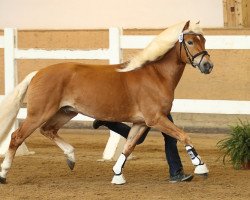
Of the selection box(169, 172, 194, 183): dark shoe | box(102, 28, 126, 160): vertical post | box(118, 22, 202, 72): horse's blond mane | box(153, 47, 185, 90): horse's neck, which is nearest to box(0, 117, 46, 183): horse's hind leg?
box(118, 22, 202, 72): horse's blond mane

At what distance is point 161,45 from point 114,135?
2.26 meters

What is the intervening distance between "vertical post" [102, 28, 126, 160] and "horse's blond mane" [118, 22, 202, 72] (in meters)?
1.89

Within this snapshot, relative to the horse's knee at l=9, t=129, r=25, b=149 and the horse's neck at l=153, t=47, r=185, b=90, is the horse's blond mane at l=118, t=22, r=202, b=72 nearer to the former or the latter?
the horse's neck at l=153, t=47, r=185, b=90

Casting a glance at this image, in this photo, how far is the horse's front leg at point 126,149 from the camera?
872 cm

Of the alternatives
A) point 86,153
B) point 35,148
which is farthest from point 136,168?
point 35,148

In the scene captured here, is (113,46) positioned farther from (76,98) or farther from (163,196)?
(163,196)

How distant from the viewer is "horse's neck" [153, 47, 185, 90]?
8695 millimetres

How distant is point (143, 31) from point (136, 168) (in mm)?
4499

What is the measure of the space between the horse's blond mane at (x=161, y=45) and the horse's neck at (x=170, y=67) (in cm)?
7

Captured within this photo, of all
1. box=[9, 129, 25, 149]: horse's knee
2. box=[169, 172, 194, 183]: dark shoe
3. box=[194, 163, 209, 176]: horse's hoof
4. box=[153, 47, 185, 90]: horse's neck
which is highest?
box=[153, 47, 185, 90]: horse's neck

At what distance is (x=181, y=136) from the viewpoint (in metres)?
8.40

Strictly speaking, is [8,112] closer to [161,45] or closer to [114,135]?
[161,45]

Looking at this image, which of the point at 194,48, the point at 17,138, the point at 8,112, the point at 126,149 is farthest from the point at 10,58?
the point at 194,48

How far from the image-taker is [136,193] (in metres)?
8.23
